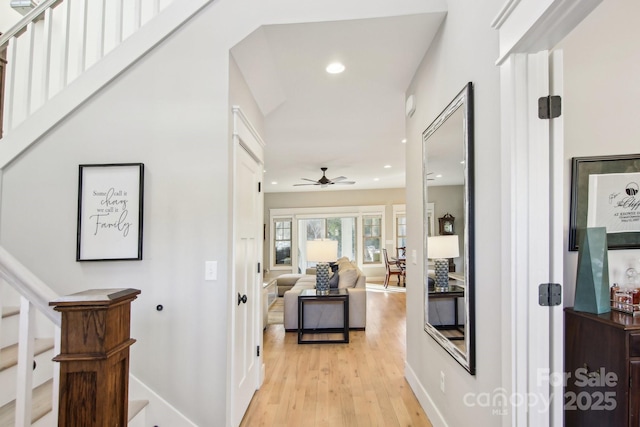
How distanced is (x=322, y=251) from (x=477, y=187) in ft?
10.0

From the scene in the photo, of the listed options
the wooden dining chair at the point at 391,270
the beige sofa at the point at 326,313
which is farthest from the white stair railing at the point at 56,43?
the wooden dining chair at the point at 391,270

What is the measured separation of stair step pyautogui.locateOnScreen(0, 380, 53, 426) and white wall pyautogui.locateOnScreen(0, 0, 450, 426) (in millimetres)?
440

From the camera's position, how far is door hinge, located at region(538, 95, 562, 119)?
1334 mm

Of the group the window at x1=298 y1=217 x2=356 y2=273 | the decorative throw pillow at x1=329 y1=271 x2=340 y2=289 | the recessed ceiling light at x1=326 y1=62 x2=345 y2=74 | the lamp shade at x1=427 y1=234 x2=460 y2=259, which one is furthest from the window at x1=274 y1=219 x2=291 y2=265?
the lamp shade at x1=427 y1=234 x2=460 y2=259

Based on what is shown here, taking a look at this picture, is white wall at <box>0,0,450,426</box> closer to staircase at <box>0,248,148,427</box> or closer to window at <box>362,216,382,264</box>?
staircase at <box>0,248,148,427</box>

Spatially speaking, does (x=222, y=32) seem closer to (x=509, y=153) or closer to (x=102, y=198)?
(x=102, y=198)

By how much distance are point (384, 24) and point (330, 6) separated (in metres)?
0.36

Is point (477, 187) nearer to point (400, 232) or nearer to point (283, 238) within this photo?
point (400, 232)

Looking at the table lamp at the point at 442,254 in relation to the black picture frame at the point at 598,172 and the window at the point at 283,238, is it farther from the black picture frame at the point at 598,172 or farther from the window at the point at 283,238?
the window at the point at 283,238

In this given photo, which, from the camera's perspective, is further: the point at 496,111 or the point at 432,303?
the point at 432,303

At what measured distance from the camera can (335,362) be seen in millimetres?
3520

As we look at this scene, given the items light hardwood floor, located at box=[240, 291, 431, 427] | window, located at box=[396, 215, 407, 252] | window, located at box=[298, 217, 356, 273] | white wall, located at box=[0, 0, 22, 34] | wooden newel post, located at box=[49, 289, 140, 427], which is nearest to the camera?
wooden newel post, located at box=[49, 289, 140, 427]

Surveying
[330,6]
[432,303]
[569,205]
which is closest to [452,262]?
[432,303]

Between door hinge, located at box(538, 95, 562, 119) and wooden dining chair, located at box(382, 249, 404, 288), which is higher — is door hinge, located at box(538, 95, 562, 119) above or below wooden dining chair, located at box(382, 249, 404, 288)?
above
